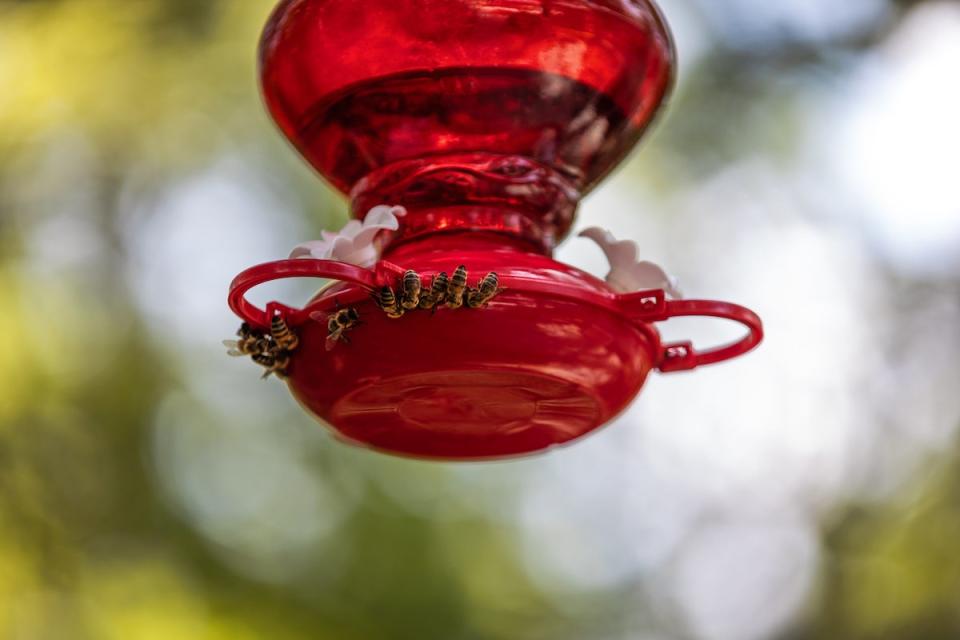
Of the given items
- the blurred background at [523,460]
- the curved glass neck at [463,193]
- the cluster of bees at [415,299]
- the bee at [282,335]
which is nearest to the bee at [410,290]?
the cluster of bees at [415,299]

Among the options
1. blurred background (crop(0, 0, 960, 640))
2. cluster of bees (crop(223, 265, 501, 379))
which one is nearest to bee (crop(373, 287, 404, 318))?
cluster of bees (crop(223, 265, 501, 379))

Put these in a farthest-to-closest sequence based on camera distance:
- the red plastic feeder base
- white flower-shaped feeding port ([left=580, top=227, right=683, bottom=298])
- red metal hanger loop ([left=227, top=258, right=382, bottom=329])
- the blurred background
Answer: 1. the blurred background
2. white flower-shaped feeding port ([left=580, top=227, right=683, bottom=298])
3. the red plastic feeder base
4. red metal hanger loop ([left=227, top=258, right=382, bottom=329])

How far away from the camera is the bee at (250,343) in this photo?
1604 millimetres

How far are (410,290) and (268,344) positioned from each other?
0.24 m

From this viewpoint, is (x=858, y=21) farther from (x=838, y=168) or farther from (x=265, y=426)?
(x=265, y=426)

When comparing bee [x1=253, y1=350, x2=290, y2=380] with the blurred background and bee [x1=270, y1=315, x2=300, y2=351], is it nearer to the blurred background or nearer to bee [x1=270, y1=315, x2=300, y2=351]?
bee [x1=270, y1=315, x2=300, y2=351]

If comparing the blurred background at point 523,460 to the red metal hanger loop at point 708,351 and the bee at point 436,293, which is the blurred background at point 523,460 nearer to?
the red metal hanger loop at point 708,351

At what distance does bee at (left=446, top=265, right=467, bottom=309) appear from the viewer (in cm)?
Result: 145

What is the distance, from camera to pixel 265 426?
20.4ft

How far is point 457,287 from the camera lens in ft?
4.76

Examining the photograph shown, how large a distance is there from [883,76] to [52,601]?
4.30m

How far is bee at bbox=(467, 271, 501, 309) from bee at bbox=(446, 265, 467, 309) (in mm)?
12

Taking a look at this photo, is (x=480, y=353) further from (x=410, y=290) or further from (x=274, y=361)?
(x=274, y=361)

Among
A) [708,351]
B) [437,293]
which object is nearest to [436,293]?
[437,293]
